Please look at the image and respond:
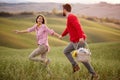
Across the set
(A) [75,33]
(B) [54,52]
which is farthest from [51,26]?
(A) [75,33]

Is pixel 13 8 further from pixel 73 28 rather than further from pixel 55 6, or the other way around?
pixel 73 28

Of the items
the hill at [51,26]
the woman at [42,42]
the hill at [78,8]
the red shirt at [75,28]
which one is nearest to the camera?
the red shirt at [75,28]

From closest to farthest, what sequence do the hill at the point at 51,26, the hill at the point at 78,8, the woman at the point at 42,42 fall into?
1. the woman at the point at 42,42
2. the hill at the point at 51,26
3. the hill at the point at 78,8

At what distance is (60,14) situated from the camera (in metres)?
9.86

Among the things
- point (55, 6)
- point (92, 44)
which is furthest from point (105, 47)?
point (55, 6)

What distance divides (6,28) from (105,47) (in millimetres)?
3781

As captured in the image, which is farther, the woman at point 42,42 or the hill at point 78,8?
the hill at point 78,8

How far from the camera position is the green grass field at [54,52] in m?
5.61

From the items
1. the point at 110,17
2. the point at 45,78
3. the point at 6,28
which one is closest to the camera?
the point at 45,78

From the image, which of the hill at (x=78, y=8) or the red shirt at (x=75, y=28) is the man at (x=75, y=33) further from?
the hill at (x=78, y=8)

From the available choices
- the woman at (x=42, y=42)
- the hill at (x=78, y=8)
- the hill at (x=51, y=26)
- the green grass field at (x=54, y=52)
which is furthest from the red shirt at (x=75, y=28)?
the hill at (x=78, y=8)

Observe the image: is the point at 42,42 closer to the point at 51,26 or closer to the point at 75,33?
the point at 75,33

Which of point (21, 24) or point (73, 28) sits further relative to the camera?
point (21, 24)

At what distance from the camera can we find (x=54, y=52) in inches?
385
